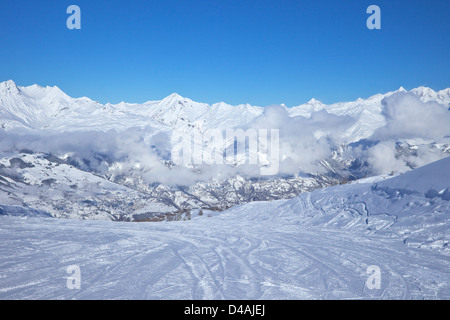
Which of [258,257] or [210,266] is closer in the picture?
[210,266]

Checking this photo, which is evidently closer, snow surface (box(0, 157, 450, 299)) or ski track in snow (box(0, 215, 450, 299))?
ski track in snow (box(0, 215, 450, 299))

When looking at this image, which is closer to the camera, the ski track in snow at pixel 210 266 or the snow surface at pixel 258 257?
the ski track in snow at pixel 210 266
